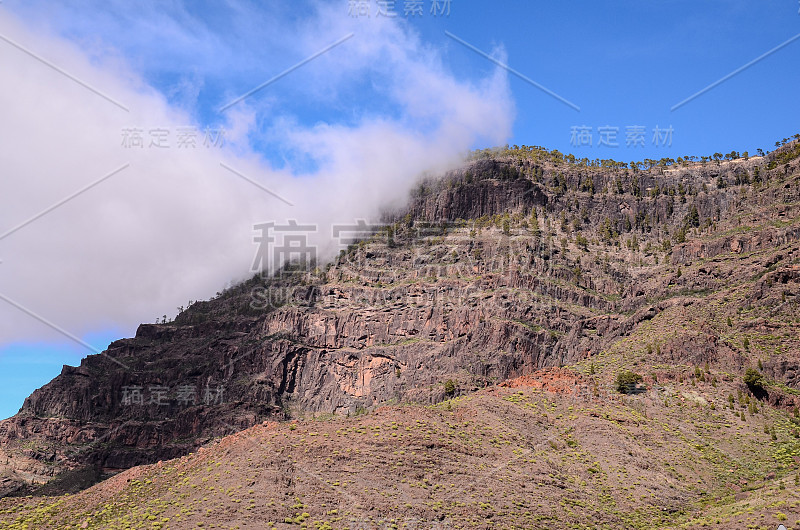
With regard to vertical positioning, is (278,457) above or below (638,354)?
below

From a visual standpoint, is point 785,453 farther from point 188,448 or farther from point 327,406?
point 188,448

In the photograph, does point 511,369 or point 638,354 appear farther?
point 511,369

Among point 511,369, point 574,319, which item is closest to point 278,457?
point 511,369

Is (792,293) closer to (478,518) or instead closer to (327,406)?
(478,518)

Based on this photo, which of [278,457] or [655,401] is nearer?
[278,457]

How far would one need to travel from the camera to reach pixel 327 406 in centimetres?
19338

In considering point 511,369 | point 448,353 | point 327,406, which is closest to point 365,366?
point 327,406

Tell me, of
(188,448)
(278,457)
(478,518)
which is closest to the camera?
(478,518)

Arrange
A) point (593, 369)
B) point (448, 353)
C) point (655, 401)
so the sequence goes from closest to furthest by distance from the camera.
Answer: point (655, 401) → point (593, 369) → point (448, 353)

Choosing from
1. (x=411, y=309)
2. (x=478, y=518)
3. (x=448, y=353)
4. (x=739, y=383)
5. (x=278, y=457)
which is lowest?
(x=478, y=518)

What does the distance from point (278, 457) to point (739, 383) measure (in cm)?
6628

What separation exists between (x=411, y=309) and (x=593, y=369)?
7616cm

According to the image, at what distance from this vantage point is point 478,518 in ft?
273

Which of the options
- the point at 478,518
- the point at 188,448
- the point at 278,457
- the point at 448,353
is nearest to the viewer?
the point at 478,518
